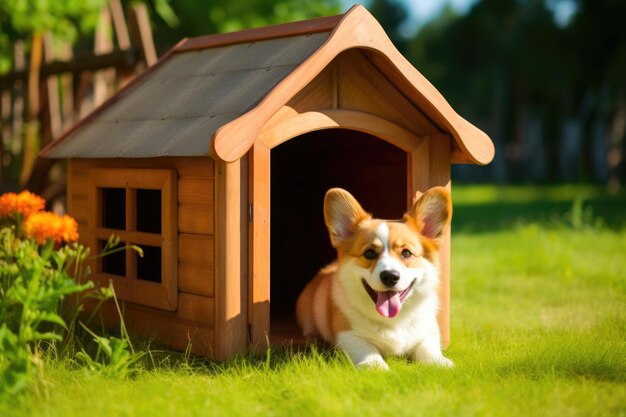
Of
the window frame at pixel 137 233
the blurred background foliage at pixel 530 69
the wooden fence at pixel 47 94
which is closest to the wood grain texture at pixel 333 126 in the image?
the window frame at pixel 137 233

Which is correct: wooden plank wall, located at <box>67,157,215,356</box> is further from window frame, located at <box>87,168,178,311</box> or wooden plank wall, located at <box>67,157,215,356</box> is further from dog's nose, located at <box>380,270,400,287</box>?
dog's nose, located at <box>380,270,400,287</box>

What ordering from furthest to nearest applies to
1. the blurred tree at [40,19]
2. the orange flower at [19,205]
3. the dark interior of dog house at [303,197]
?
the blurred tree at [40,19] → the dark interior of dog house at [303,197] → the orange flower at [19,205]

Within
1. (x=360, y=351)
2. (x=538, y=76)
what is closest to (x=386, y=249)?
(x=360, y=351)

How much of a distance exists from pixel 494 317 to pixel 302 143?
2043 millimetres

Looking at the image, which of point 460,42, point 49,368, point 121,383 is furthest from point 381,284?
point 460,42

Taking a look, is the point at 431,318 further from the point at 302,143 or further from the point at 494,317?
the point at 302,143

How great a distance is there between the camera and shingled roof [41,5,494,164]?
414 cm

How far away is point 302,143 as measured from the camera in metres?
6.48

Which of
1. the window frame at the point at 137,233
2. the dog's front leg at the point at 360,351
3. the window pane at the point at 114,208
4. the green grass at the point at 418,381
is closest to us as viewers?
the green grass at the point at 418,381

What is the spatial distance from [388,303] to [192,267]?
1132 mm

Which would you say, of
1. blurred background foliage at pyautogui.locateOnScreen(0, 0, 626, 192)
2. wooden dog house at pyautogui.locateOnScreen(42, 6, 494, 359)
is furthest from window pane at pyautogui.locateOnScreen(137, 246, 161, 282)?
blurred background foliage at pyautogui.locateOnScreen(0, 0, 626, 192)

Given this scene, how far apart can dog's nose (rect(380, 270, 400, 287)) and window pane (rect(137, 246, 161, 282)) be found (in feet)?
5.39

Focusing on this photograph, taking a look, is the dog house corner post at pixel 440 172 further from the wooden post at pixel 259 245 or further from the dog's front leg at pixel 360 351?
the wooden post at pixel 259 245

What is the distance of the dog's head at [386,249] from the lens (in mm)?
4051
